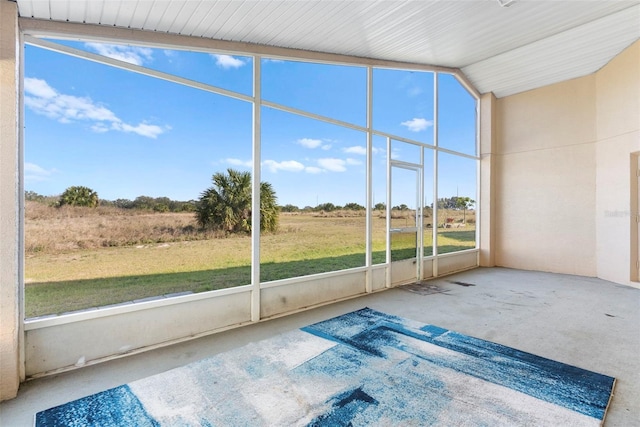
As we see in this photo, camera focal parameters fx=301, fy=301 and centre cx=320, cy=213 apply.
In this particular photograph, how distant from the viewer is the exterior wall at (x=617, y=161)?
527cm

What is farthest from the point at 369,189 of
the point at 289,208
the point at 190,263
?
the point at 190,263

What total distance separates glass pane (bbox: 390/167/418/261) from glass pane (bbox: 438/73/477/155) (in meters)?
1.38

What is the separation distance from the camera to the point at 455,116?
22.1ft

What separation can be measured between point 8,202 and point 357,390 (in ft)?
9.34

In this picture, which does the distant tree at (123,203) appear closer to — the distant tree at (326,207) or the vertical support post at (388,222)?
the distant tree at (326,207)

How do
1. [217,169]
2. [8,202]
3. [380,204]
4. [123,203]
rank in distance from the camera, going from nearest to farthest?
[8,202] → [123,203] → [380,204] → [217,169]

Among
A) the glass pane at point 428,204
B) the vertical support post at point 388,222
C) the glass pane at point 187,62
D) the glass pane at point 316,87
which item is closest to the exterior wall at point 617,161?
the glass pane at point 428,204

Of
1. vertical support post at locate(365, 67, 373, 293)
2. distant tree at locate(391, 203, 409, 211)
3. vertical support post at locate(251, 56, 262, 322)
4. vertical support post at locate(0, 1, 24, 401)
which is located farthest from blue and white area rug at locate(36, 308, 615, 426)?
distant tree at locate(391, 203, 409, 211)

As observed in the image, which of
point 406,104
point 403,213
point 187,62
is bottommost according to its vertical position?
point 403,213

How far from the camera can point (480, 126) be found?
7344 mm

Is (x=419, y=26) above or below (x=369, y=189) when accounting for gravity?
above

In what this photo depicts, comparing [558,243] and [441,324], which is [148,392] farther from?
[558,243]

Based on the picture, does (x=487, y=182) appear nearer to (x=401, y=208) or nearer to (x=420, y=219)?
(x=420, y=219)

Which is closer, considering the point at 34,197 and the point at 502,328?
the point at 34,197
